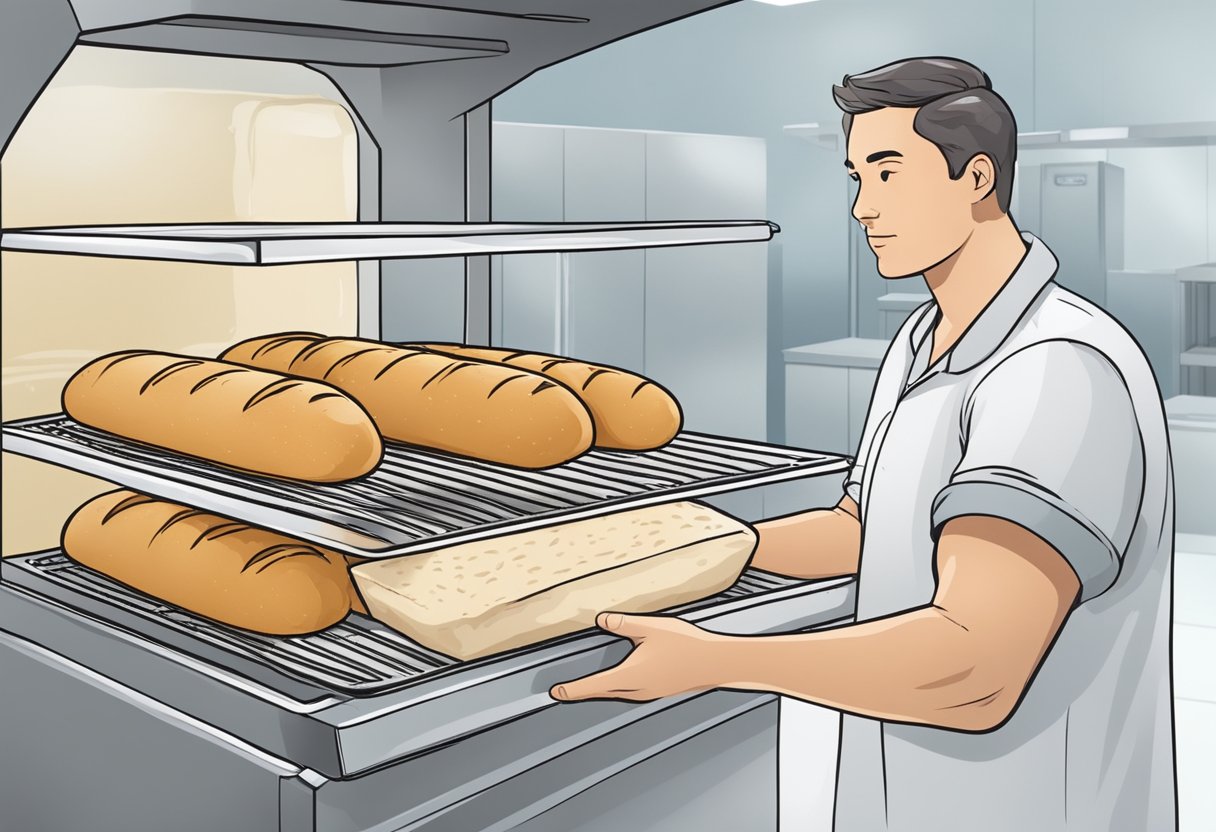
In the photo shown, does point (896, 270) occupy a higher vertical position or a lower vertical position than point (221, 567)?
higher

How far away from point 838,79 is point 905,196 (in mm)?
5284

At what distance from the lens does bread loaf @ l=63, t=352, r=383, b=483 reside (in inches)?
34.6

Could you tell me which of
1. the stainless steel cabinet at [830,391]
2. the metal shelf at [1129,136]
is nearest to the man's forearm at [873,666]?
the metal shelf at [1129,136]

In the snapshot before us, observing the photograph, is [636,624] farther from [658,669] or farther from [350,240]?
[350,240]

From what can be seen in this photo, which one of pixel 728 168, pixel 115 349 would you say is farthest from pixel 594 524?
pixel 728 168

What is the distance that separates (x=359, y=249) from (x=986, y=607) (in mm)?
477

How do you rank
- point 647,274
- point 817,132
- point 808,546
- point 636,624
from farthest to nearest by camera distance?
point 817,132 < point 647,274 < point 808,546 < point 636,624

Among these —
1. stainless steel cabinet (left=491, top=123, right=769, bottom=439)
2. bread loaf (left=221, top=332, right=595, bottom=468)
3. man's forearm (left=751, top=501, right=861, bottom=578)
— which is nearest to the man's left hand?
bread loaf (left=221, top=332, right=595, bottom=468)

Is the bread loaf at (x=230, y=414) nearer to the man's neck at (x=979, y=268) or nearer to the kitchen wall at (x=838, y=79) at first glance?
the man's neck at (x=979, y=268)

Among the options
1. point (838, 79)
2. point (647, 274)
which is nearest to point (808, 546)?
point (647, 274)

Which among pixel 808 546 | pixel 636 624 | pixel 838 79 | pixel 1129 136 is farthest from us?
pixel 838 79

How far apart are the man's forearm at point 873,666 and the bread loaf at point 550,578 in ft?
0.41

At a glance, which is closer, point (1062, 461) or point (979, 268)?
point (1062, 461)

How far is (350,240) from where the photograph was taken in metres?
0.76
